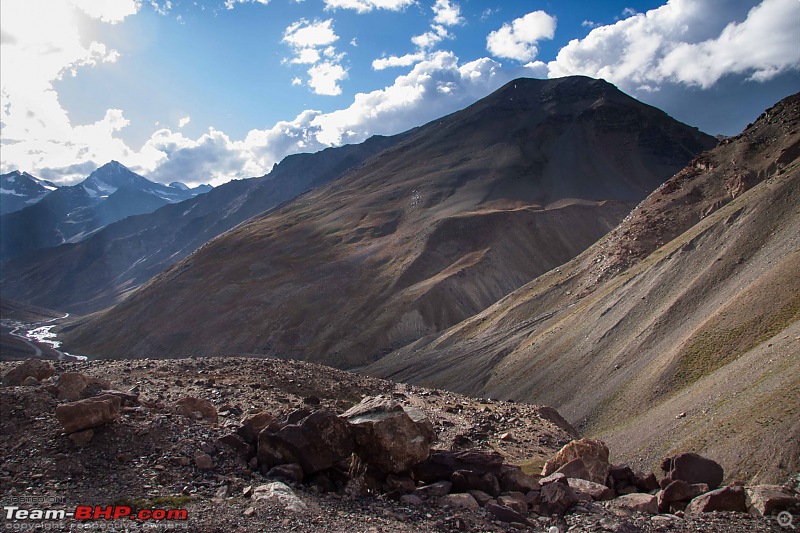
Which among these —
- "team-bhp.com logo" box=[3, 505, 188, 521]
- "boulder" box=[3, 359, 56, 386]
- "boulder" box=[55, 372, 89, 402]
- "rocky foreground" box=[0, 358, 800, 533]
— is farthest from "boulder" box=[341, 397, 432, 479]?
"boulder" box=[3, 359, 56, 386]

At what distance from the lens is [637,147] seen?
182 m

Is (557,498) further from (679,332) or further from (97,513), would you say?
(679,332)

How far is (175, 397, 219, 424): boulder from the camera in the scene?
22.2 m

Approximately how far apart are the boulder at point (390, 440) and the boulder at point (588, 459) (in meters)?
6.80

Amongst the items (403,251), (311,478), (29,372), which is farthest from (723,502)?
(403,251)

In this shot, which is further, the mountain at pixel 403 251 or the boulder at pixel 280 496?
the mountain at pixel 403 251

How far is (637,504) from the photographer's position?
1744 centimetres

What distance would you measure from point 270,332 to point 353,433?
88.2 meters

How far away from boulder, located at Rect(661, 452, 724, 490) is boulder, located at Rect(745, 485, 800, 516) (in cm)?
287

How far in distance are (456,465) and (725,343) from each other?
86.7 ft

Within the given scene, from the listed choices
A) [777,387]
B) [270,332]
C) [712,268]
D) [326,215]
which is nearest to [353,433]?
[777,387]

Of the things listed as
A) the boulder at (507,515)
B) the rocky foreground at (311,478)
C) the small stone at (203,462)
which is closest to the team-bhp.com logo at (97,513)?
the rocky foreground at (311,478)

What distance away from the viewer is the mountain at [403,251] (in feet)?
330

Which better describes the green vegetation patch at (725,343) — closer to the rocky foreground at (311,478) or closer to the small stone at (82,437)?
the rocky foreground at (311,478)
